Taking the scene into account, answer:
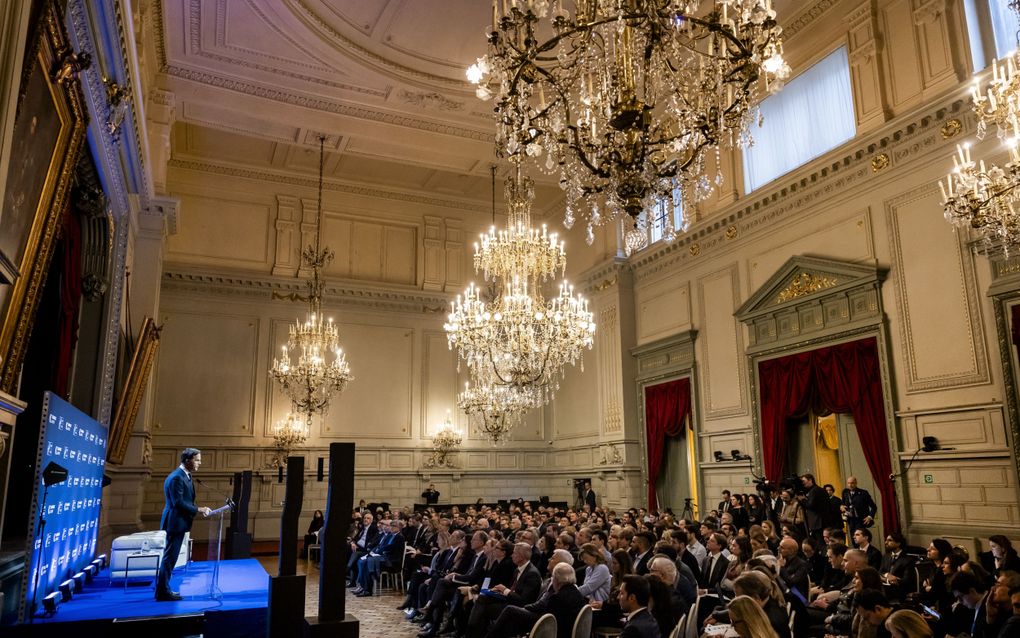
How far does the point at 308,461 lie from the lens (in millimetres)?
15047

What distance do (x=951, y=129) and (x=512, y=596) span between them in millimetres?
7293

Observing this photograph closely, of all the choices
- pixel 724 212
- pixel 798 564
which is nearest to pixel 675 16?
pixel 798 564

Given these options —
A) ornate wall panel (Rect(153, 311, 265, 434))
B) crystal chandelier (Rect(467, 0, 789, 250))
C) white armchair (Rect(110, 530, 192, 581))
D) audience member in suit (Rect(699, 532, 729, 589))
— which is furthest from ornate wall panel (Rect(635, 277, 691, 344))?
white armchair (Rect(110, 530, 192, 581))

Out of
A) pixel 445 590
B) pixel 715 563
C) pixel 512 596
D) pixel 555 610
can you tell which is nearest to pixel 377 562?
pixel 445 590

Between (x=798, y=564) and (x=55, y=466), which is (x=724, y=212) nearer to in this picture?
(x=798, y=564)

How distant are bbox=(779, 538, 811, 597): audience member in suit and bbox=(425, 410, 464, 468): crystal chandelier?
10514 millimetres

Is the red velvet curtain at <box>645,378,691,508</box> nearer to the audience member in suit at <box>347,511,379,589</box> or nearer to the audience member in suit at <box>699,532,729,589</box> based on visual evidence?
the audience member in suit at <box>347,511,379,589</box>

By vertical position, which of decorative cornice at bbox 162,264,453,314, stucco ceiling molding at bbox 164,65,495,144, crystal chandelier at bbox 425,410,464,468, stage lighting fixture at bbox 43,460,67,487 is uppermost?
stucco ceiling molding at bbox 164,65,495,144

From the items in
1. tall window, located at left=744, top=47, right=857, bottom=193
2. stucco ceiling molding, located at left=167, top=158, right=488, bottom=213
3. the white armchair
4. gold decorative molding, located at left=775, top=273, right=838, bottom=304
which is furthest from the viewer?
stucco ceiling molding, located at left=167, top=158, right=488, bottom=213

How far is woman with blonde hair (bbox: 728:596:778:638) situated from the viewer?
2990mm

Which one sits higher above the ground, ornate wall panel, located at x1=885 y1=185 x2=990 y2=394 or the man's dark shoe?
ornate wall panel, located at x1=885 y1=185 x2=990 y2=394

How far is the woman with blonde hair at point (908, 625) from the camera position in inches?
114

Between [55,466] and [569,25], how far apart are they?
4.42m

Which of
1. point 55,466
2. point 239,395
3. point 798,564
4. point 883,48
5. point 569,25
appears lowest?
point 798,564
